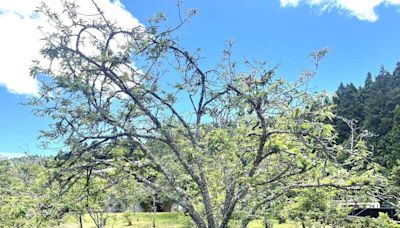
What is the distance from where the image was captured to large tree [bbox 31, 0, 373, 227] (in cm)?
417

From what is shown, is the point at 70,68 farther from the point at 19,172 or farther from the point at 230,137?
the point at 19,172

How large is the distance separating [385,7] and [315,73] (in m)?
15.7

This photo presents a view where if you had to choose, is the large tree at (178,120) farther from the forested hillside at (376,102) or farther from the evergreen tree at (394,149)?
the forested hillside at (376,102)

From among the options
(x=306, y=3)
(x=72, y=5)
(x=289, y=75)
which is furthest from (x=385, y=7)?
(x=72, y=5)

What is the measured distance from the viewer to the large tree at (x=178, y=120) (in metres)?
4.17

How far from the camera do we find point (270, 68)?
14.1ft

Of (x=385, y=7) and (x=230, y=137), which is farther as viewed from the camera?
(x=385, y=7)

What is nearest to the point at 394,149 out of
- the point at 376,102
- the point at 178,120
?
the point at 376,102

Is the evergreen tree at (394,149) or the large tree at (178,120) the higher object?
the evergreen tree at (394,149)

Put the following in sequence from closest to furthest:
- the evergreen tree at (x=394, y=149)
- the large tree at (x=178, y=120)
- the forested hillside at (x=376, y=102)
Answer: the large tree at (x=178, y=120), the evergreen tree at (x=394, y=149), the forested hillside at (x=376, y=102)

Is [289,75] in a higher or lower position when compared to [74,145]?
higher

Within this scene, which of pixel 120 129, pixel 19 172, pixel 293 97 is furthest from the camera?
pixel 19 172

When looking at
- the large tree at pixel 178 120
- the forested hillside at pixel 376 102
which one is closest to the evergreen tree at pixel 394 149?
the forested hillside at pixel 376 102

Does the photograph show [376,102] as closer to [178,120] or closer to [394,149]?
[394,149]
